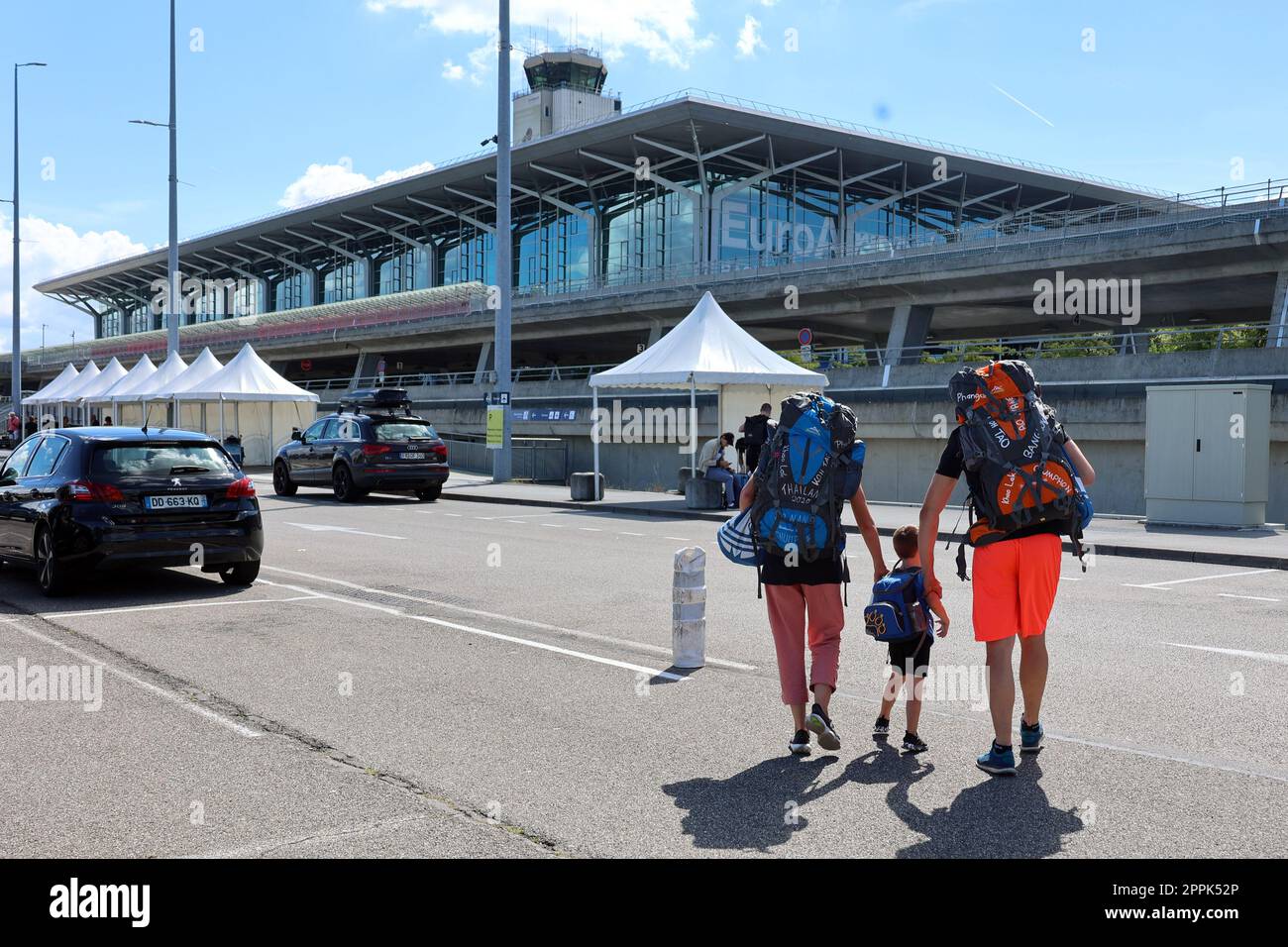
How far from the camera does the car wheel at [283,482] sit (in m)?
25.3

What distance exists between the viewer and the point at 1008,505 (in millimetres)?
4859

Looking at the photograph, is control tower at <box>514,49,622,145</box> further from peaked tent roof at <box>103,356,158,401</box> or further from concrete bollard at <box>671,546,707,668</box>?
concrete bollard at <box>671,546,707,668</box>

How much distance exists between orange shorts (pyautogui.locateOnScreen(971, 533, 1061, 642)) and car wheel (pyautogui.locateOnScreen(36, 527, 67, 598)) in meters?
8.41

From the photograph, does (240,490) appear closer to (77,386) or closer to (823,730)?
(823,730)

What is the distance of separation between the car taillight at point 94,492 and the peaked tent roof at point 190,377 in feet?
94.2

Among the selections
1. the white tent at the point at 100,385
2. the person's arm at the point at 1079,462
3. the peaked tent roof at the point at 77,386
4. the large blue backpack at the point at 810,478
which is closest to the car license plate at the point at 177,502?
the large blue backpack at the point at 810,478

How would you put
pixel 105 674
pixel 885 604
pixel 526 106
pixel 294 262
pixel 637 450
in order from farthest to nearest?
pixel 526 106 → pixel 294 262 → pixel 637 450 → pixel 105 674 → pixel 885 604

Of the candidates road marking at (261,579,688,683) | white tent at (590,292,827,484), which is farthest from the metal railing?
road marking at (261,579,688,683)

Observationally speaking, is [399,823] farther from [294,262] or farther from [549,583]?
[294,262]

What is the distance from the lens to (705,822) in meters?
4.45

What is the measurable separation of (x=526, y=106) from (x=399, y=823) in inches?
4044

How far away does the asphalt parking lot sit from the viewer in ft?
14.3
